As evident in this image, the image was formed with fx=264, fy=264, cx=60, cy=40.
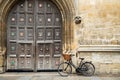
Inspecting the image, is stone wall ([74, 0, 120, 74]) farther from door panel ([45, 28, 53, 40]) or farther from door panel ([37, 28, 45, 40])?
door panel ([37, 28, 45, 40])

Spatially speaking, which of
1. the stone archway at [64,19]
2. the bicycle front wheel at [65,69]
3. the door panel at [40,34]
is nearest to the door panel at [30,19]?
the door panel at [40,34]

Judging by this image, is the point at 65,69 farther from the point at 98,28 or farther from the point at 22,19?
the point at 22,19

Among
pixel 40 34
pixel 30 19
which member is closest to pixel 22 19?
pixel 30 19

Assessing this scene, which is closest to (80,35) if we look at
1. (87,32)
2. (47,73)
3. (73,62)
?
(87,32)

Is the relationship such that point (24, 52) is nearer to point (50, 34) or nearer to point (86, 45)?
point (50, 34)

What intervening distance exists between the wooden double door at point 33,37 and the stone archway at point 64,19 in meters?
0.31

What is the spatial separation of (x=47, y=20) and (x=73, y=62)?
7.37ft

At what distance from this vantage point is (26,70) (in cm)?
1194

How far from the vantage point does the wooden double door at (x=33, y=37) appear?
1188cm

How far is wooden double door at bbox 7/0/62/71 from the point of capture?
11875 millimetres

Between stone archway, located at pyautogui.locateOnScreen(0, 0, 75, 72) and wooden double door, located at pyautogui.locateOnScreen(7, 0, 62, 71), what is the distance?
315 millimetres

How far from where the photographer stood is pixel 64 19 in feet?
38.0

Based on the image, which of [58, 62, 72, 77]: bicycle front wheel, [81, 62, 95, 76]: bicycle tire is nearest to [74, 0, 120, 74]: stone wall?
[81, 62, 95, 76]: bicycle tire

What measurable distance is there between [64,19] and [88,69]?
7.89 ft
